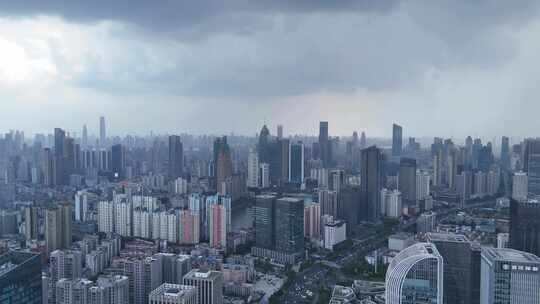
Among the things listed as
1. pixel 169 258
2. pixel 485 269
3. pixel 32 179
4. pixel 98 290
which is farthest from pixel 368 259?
pixel 32 179

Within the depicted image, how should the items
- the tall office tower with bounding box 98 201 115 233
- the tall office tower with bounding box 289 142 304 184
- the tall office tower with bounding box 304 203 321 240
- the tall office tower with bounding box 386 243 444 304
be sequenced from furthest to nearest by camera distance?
the tall office tower with bounding box 289 142 304 184 → the tall office tower with bounding box 98 201 115 233 → the tall office tower with bounding box 304 203 321 240 → the tall office tower with bounding box 386 243 444 304

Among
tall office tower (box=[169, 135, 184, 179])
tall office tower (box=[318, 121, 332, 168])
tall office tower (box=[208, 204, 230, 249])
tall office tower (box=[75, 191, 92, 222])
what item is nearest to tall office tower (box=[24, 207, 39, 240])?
tall office tower (box=[75, 191, 92, 222])

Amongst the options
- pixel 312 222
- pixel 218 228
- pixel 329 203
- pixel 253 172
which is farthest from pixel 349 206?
pixel 253 172

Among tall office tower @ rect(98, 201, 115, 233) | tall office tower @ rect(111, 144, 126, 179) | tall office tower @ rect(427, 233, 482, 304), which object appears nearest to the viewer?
tall office tower @ rect(427, 233, 482, 304)

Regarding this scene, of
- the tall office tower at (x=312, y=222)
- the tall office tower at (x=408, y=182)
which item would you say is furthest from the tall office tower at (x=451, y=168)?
the tall office tower at (x=312, y=222)

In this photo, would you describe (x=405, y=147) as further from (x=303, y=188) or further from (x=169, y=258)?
(x=169, y=258)

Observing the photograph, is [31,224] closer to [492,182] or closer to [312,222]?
[312,222]

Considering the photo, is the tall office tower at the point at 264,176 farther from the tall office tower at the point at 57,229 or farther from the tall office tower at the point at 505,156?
the tall office tower at the point at 57,229

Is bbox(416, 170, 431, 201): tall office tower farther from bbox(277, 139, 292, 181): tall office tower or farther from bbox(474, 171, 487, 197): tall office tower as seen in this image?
bbox(277, 139, 292, 181): tall office tower
